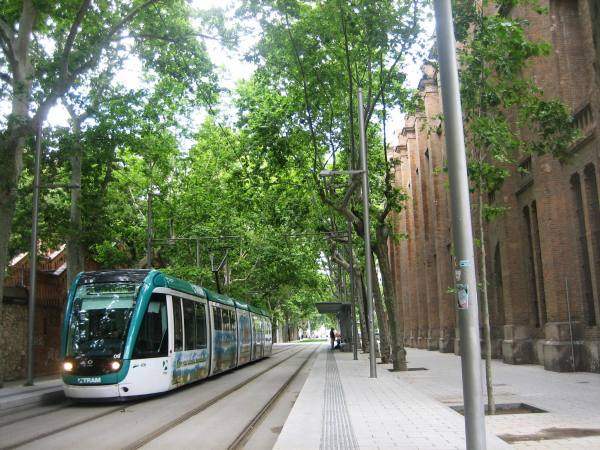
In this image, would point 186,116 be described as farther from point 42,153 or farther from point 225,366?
point 225,366

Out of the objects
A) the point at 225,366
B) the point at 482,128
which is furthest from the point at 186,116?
the point at 482,128

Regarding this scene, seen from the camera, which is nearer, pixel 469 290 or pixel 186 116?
pixel 469 290

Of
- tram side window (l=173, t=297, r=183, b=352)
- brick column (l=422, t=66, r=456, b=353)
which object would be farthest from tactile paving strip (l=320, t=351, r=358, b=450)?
brick column (l=422, t=66, r=456, b=353)

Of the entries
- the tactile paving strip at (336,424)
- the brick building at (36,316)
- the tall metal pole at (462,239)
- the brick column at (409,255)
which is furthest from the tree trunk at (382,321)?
the tall metal pole at (462,239)

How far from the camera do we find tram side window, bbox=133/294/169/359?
1283cm

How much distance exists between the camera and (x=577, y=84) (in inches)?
692

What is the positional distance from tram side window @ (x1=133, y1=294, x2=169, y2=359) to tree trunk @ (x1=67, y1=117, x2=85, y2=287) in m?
5.68

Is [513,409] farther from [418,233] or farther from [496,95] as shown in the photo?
[418,233]

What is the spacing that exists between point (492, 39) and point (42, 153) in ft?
46.6

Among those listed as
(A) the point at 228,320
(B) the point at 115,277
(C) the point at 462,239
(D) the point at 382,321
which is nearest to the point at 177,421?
(B) the point at 115,277

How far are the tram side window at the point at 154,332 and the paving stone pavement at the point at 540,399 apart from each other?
604 centimetres

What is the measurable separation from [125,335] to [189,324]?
3.11 metres

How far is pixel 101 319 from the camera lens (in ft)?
42.4

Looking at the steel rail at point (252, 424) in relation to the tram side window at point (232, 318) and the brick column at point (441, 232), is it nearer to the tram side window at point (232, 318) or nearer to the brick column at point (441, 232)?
the tram side window at point (232, 318)
